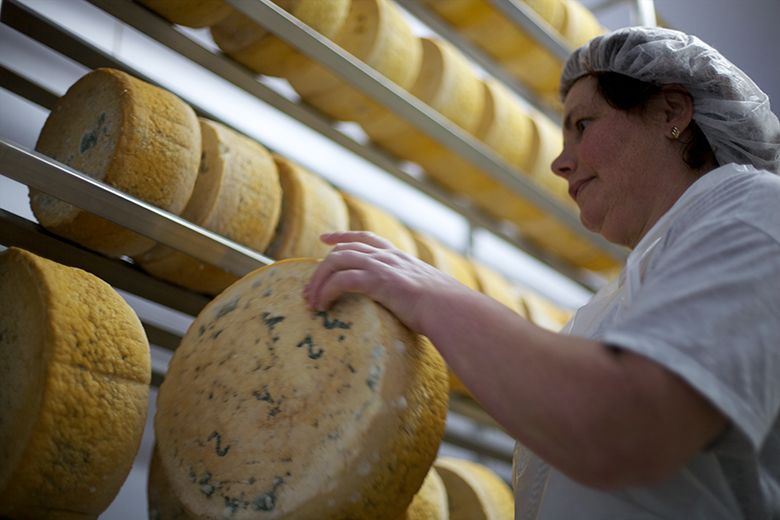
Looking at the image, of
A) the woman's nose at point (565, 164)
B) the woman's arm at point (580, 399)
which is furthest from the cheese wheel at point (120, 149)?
the woman's arm at point (580, 399)

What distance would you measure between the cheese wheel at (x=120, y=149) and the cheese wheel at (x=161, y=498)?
1.49ft

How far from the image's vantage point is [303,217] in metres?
1.70

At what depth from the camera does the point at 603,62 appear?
4.45 ft

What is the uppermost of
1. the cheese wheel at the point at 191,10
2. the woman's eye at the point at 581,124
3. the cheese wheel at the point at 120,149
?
the woman's eye at the point at 581,124

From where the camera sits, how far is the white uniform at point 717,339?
78cm

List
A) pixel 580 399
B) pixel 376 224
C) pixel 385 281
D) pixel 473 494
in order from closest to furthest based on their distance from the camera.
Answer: pixel 580 399 → pixel 385 281 → pixel 473 494 → pixel 376 224

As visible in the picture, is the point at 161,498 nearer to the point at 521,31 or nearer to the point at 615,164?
the point at 615,164

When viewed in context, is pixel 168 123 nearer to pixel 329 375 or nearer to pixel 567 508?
pixel 329 375

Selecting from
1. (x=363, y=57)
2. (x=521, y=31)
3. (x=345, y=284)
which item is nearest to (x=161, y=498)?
(x=345, y=284)

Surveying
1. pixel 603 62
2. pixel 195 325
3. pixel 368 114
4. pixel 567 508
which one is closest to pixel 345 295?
pixel 195 325

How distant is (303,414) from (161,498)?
30 cm

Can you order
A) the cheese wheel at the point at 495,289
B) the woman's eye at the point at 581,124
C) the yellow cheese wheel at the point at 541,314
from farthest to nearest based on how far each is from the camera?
the yellow cheese wheel at the point at 541,314 → the cheese wheel at the point at 495,289 → the woman's eye at the point at 581,124

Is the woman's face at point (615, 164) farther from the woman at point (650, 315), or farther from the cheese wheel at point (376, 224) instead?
the cheese wheel at point (376, 224)

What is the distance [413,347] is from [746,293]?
386 millimetres
